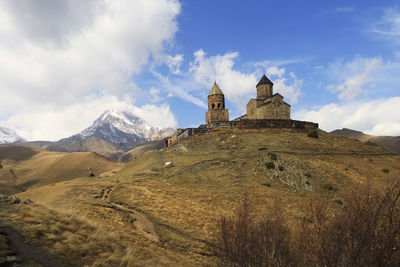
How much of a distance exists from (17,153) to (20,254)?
427ft

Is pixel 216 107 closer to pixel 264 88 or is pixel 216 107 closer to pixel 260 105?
pixel 260 105

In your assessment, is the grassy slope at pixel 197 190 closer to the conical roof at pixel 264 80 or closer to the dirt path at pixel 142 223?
the dirt path at pixel 142 223

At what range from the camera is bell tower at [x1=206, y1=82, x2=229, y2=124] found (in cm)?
4991

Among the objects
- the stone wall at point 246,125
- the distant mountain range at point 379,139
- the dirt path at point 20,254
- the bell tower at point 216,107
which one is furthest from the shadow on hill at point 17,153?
the distant mountain range at point 379,139

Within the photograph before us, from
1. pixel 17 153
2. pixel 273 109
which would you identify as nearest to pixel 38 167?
pixel 17 153

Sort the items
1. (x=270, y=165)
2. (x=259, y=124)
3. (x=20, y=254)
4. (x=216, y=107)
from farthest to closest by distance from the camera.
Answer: (x=216, y=107) < (x=259, y=124) < (x=270, y=165) < (x=20, y=254)

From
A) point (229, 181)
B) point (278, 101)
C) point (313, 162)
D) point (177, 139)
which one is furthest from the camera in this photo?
point (278, 101)

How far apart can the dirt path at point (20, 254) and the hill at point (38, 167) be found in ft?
219

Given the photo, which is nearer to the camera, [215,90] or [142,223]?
[142,223]

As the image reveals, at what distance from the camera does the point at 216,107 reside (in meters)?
50.5

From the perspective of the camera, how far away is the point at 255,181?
28.9 m

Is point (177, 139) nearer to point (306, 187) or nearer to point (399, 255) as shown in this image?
point (306, 187)

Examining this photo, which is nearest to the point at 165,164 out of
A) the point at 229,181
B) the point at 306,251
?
the point at 229,181

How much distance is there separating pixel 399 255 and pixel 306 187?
2010cm
